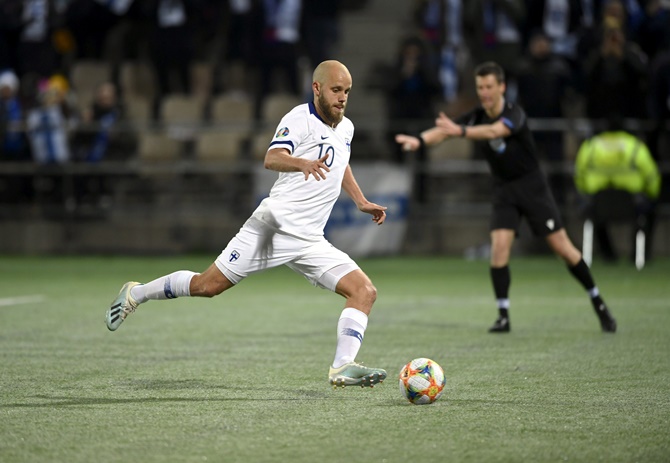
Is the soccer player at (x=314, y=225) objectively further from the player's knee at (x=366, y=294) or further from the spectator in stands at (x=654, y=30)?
the spectator in stands at (x=654, y=30)

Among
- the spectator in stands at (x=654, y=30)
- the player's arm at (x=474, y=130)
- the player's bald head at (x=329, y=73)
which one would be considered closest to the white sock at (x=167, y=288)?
the player's bald head at (x=329, y=73)

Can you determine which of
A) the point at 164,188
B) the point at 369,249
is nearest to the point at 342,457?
the point at 369,249

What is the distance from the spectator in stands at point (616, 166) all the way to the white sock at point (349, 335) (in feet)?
32.9

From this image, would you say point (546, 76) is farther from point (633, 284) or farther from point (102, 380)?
point (102, 380)

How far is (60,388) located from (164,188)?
12.0 metres

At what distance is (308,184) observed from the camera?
24.1 feet

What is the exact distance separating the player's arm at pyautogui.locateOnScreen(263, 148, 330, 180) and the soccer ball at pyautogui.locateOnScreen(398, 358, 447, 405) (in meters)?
1.21

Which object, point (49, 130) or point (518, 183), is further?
point (49, 130)

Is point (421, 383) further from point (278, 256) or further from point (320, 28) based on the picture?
point (320, 28)

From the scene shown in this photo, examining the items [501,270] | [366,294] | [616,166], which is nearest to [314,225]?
[366,294]

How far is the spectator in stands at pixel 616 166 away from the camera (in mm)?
16578

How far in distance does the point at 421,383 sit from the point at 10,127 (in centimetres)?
1384

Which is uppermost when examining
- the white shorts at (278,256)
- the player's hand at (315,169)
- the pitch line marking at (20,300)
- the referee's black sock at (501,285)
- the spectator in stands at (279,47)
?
the spectator in stands at (279,47)

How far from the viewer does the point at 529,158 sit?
10695 millimetres
